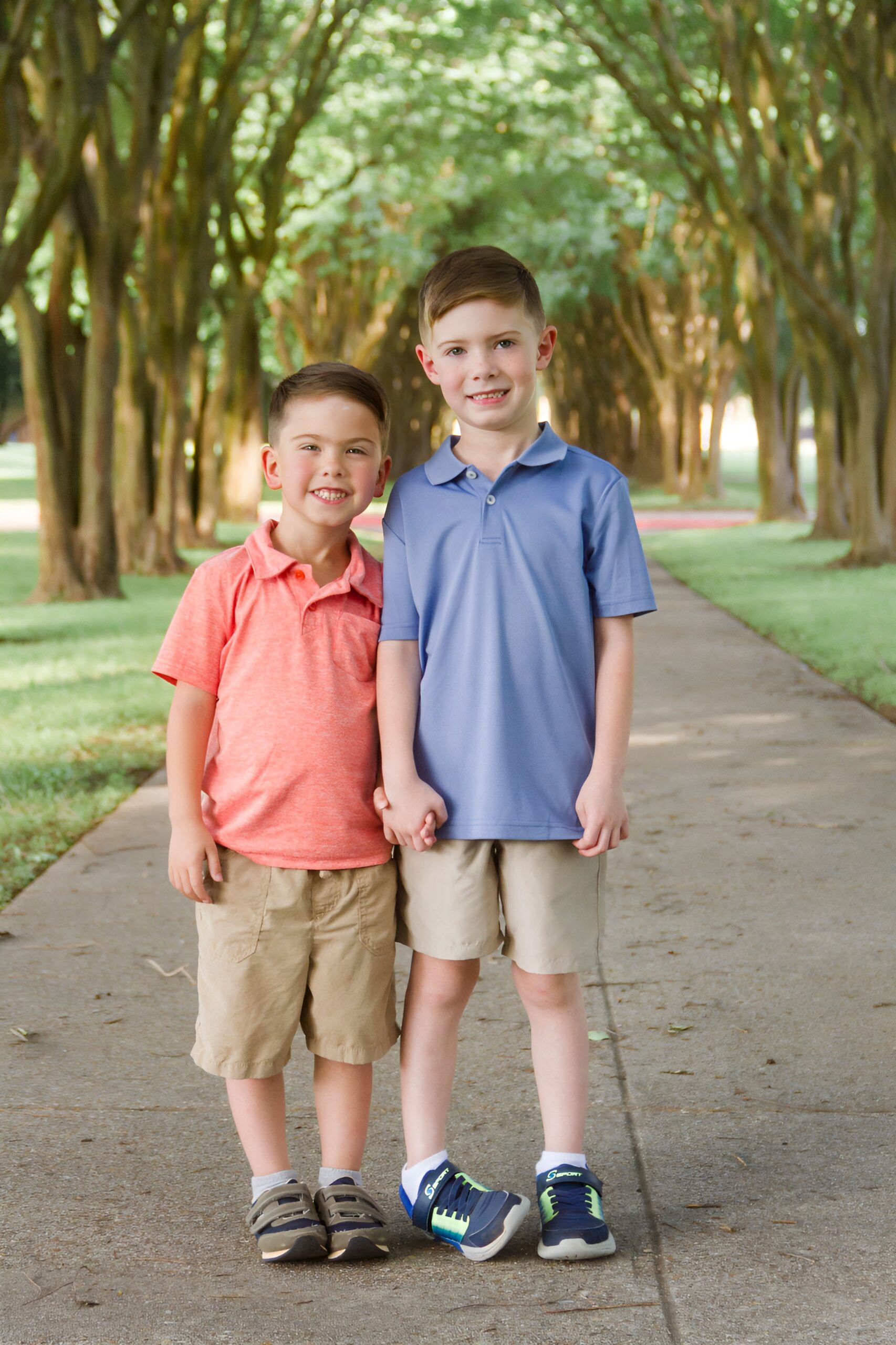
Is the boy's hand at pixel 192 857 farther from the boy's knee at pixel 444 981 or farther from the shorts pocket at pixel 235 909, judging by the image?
the boy's knee at pixel 444 981

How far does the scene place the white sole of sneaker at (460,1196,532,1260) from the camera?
2721 mm

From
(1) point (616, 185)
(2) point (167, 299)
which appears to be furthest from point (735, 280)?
(2) point (167, 299)

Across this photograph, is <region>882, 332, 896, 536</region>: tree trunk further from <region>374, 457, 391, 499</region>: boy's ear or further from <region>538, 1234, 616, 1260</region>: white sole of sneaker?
<region>538, 1234, 616, 1260</region>: white sole of sneaker

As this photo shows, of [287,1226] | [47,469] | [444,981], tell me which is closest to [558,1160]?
[444,981]

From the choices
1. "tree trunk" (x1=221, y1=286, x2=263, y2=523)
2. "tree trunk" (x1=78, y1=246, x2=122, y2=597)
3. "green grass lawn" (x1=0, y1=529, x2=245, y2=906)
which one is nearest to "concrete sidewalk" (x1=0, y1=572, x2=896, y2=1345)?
"green grass lawn" (x1=0, y1=529, x2=245, y2=906)

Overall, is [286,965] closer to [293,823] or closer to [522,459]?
[293,823]

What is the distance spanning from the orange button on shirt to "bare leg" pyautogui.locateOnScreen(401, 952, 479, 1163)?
0.25 meters

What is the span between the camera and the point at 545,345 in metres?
2.92

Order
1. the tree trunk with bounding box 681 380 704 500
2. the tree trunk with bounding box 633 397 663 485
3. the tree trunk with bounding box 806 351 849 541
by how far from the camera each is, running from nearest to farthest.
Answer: the tree trunk with bounding box 806 351 849 541, the tree trunk with bounding box 681 380 704 500, the tree trunk with bounding box 633 397 663 485

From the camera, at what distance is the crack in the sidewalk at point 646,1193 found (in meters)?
2.53

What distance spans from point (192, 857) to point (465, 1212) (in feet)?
2.62

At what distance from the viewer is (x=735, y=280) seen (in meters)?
24.0

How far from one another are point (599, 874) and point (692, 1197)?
2.19 feet

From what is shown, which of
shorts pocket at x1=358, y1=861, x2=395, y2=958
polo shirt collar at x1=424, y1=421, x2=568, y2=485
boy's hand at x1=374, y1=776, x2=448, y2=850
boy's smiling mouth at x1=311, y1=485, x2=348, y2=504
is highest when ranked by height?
polo shirt collar at x1=424, y1=421, x2=568, y2=485
